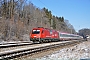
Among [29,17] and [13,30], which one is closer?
[13,30]

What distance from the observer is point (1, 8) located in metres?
70.6

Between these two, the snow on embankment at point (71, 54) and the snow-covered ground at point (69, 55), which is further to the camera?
the snow on embankment at point (71, 54)

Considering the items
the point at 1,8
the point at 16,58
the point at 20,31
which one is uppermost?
the point at 1,8

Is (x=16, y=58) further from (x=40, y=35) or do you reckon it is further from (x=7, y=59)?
(x=40, y=35)

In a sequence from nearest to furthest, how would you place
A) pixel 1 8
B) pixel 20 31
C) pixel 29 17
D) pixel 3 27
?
pixel 3 27
pixel 20 31
pixel 1 8
pixel 29 17

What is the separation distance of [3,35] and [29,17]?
58.1m

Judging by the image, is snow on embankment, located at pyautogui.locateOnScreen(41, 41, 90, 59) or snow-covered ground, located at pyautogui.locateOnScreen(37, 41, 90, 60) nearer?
snow-covered ground, located at pyautogui.locateOnScreen(37, 41, 90, 60)

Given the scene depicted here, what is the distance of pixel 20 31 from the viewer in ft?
182

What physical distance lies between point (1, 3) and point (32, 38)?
36.1 metres

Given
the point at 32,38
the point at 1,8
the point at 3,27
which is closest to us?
the point at 32,38

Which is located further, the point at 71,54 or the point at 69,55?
the point at 71,54

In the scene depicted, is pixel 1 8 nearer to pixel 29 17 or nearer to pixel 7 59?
pixel 29 17

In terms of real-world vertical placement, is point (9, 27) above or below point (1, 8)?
below

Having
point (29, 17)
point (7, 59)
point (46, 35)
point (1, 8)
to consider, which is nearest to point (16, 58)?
point (7, 59)
